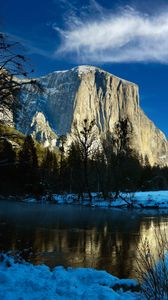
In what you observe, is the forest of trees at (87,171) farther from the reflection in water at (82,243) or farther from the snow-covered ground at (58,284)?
the snow-covered ground at (58,284)

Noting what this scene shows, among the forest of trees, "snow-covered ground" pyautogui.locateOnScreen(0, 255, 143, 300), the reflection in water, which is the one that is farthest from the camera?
the forest of trees

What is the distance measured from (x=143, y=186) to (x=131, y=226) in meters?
47.2

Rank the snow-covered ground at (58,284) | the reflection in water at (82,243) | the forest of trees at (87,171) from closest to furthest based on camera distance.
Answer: the snow-covered ground at (58,284), the reflection in water at (82,243), the forest of trees at (87,171)

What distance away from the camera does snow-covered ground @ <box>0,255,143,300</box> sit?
22.8 ft

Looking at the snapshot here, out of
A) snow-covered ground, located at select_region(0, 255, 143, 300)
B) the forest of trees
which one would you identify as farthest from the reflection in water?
the forest of trees

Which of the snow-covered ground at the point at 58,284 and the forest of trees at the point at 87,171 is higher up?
the forest of trees at the point at 87,171

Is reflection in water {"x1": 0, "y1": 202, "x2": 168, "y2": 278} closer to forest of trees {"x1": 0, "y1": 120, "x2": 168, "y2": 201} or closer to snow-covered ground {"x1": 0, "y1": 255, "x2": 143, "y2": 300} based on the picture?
snow-covered ground {"x1": 0, "y1": 255, "x2": 143, "y2": 300}

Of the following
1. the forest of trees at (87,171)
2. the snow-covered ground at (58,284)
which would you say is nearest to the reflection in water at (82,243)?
the snow-covered ground at (58,284)

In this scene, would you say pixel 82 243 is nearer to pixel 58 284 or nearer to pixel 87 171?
pixel 58 284

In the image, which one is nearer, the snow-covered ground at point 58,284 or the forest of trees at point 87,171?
the snow-covered ground at point 58,284

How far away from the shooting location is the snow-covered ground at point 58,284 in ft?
22.8

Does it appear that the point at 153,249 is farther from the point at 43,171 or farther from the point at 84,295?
the point at 43,171

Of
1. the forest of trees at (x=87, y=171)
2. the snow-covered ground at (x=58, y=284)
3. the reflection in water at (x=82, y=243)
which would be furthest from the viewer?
the forest of trees at (x=87, y=171)

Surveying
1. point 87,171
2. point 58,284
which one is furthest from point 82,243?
point 87,171
